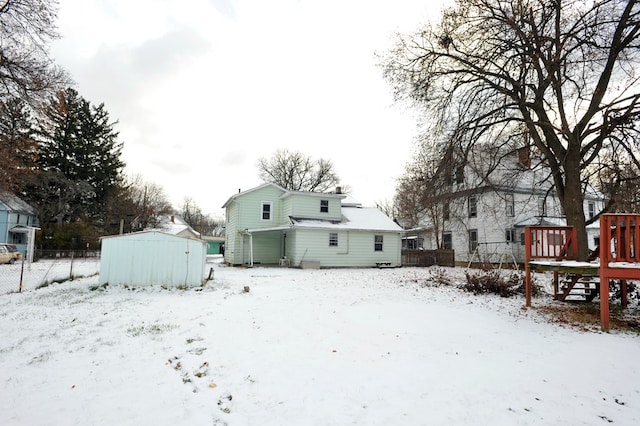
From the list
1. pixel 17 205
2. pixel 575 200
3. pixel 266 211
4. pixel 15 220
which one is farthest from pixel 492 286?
pixel 15 220

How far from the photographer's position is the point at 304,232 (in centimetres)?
2138

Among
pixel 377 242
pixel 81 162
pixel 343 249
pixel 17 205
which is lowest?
pixel 343 249

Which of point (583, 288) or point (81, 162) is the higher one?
point (81, 162)

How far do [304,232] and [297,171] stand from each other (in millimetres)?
25518

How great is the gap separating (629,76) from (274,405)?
12.9 m

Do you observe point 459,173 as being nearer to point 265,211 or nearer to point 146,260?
point 146,260

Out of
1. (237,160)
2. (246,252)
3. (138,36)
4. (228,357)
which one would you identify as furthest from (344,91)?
(237,160)

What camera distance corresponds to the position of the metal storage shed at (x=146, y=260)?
11.0 m

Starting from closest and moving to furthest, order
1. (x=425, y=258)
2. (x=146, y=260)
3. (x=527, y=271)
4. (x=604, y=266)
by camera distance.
→ (x=604, y=266), (x=527, y=271), (x=146, y=260), (x=425, y=258)

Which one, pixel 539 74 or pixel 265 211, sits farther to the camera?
pixel 265 211

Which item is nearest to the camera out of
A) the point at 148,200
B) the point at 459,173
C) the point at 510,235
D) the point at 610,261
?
the point at 610,261

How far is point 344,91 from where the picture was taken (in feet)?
44.3

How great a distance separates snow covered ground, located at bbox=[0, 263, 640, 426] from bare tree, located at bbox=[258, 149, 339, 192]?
37968 millimetres

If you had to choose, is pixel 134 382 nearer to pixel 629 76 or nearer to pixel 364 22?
pixel 364 22
